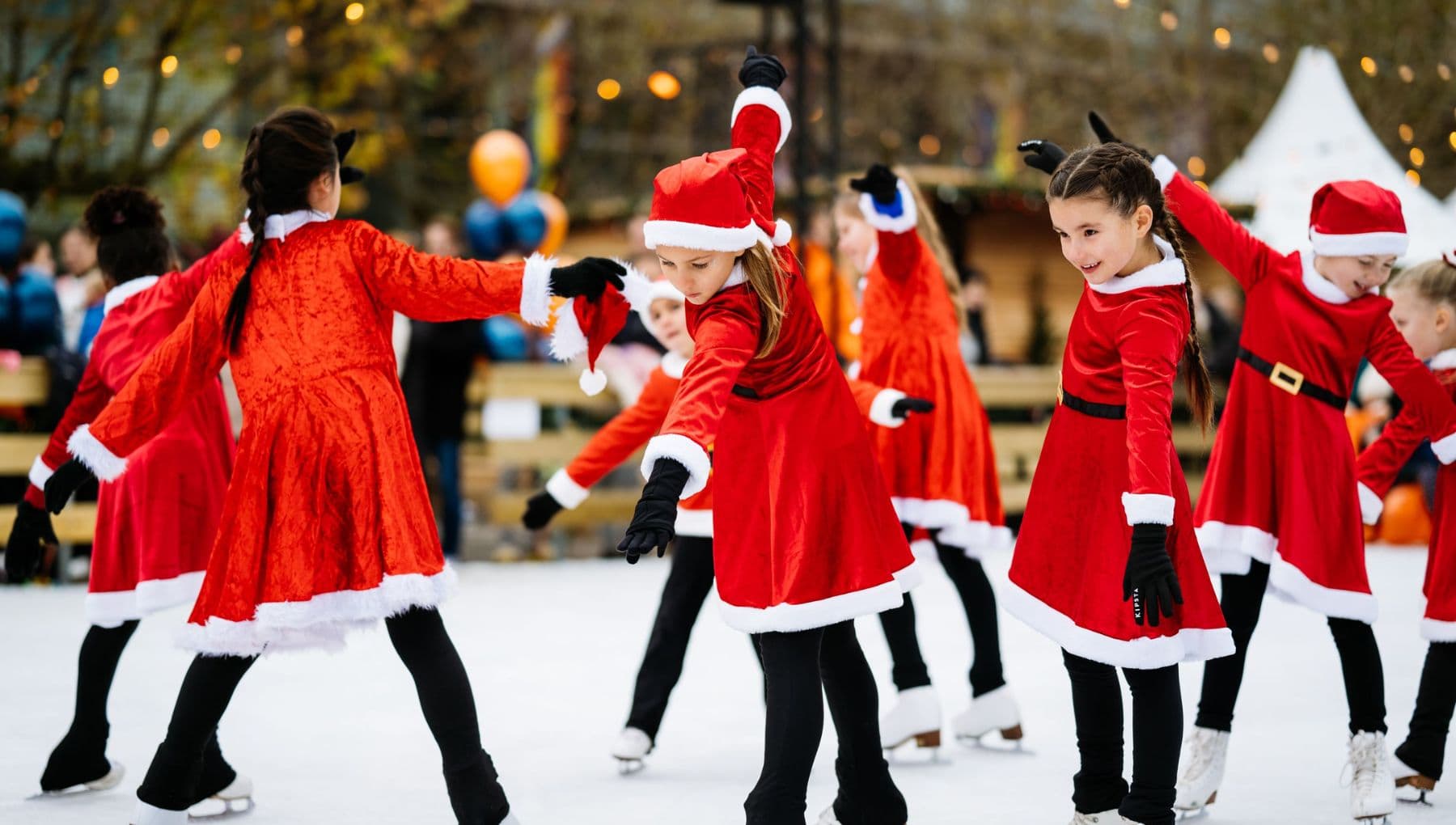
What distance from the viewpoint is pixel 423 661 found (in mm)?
3141

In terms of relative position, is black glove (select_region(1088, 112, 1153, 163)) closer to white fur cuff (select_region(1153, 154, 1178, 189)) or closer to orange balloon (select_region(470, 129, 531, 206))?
white fur cuff (select_region(1153, 154, 1178, 189))

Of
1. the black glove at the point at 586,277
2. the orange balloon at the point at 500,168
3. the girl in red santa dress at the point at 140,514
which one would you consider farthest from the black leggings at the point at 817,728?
the orange balloon at the point at 500,168

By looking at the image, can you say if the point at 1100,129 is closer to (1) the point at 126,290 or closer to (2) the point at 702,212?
(2) the point at 702,212

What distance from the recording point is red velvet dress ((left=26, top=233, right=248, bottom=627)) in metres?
3.67

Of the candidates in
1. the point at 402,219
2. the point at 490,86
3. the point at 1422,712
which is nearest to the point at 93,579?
the point at 1422,712

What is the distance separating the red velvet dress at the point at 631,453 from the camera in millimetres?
4121

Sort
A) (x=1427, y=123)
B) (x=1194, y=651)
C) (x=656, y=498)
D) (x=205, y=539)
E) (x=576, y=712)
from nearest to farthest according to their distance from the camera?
(x=656, y=498) < (x=1194, y=651) < (x=205, y=539) < (x=576, y=712) < (x=1427, y=123)

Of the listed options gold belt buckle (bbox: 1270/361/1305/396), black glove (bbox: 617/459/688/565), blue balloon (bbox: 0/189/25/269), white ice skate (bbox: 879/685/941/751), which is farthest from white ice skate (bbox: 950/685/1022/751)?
blue balloon (bbox: 0/189/25/269)

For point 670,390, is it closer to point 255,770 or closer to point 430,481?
point 255,770

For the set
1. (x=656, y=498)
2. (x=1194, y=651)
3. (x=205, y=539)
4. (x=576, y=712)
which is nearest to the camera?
(x=656, y=498)

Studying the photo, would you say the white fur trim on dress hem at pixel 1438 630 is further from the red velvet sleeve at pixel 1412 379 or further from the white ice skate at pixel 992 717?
the white ice skate at pixel 992 717

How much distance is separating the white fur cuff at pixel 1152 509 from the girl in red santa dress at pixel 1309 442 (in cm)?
83

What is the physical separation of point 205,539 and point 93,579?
304 mm

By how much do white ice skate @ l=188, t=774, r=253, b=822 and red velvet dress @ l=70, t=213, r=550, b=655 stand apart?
766 mm
